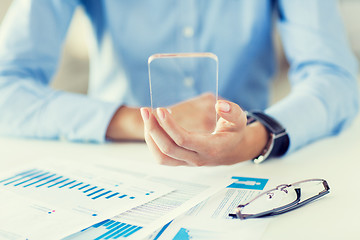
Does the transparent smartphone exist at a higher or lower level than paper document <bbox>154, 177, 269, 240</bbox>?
higher

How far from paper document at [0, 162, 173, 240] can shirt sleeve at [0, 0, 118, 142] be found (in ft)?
0.56

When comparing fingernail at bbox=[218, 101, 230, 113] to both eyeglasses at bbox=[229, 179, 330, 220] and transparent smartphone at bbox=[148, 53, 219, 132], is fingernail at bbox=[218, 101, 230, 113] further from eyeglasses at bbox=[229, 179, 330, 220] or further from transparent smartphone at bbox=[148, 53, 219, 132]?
transparent smartphone at bbox=[148, 53, 219, 132]

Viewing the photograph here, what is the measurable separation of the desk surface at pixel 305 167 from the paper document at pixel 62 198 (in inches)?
3.0

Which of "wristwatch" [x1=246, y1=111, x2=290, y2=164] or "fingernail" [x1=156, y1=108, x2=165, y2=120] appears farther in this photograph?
"wristwatch" [x1=246, y1=111, x2=290, y2=164]

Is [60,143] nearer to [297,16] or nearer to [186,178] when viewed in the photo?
[186,178]

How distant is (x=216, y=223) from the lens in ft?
1.56

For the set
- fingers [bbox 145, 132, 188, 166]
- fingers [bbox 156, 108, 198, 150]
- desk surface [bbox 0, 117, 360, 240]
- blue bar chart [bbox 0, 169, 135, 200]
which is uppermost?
fingers [bbox 156, 108, 198, 150]

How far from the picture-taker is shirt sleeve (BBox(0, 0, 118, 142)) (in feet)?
2.76

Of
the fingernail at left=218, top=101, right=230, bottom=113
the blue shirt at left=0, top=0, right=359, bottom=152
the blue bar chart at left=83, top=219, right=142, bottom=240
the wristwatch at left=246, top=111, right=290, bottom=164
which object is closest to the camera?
the blue bar chart at left=83, top=219, right=142, bottom=240

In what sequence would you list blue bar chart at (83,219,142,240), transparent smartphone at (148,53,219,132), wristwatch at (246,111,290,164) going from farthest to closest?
transparent smartphone at (148,53,219,132) < wristwatch at (246,111,290,164) < blue bar chart at (83,219,142,240)

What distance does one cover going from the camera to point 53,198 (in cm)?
55

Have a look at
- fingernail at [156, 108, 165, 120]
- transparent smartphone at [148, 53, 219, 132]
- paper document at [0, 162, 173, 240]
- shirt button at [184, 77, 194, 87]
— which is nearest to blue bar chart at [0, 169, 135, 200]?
paper document at [0, 162, 173, 240]

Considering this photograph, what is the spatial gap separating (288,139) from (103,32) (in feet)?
2.15

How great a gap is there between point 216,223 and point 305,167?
0.80 ft
